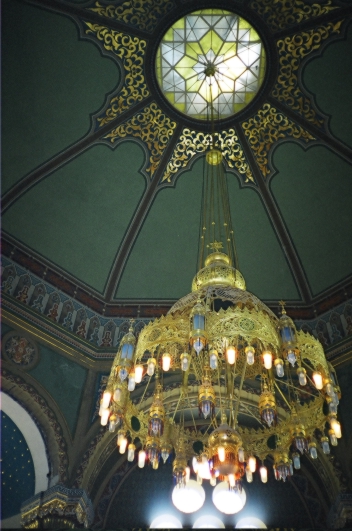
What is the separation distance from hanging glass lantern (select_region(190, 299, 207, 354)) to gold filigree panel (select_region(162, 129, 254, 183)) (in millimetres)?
4044

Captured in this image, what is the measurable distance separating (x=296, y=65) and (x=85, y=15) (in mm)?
3061

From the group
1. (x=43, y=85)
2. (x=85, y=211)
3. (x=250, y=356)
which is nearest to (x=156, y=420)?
(x=250, y=356)

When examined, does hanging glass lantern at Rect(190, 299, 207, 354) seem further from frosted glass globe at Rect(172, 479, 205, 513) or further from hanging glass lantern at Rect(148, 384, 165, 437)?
frosted glass globe at Rect(172, 479, 205, 513)

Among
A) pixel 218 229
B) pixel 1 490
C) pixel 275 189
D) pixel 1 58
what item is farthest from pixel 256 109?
pixel 1 490

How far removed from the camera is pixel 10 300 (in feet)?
27.6

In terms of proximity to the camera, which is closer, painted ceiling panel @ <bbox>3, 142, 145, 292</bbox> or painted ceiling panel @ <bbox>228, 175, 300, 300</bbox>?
painted ceiling panel @ <bbox>3, 142, 145, 292</bbox>

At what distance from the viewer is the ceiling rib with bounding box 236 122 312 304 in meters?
9.26

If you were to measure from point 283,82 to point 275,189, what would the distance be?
1.64m

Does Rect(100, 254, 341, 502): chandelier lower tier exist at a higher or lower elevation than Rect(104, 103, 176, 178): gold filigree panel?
lower

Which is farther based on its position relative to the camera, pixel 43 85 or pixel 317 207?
pixel 317 207

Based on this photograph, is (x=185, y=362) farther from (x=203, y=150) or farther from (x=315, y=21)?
(x=315, y=21)

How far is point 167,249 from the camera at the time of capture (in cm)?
963

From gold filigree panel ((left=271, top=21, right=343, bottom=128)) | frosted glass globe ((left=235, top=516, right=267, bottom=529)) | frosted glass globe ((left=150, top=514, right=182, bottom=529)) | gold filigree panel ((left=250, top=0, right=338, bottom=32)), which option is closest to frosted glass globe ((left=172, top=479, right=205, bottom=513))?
frosted glass globe ((left=150, top=514, right=182, bottom=529))

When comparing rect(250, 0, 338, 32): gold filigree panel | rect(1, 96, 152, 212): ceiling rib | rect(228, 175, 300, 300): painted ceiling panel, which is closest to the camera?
rect(250, 0, 338, 32): gold filigree panel
